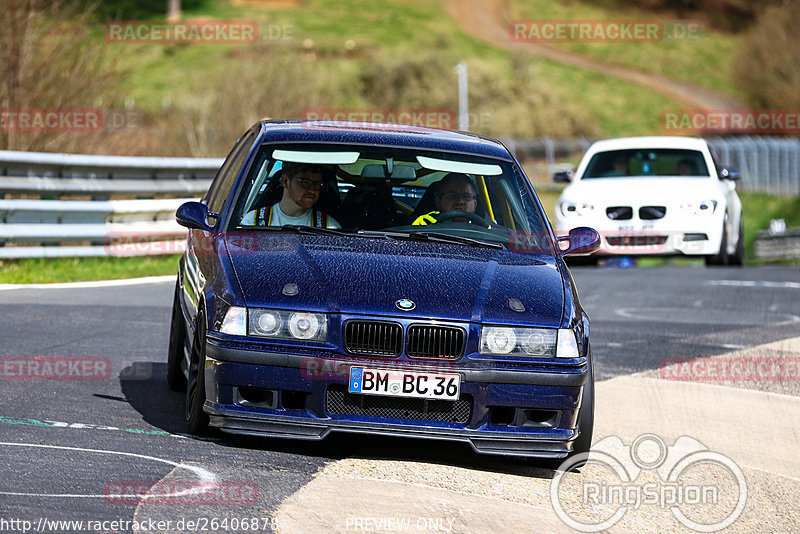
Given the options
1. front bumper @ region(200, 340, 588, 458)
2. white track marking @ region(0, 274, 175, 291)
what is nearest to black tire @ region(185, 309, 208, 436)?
front bumper @ region(200, 340, 588, 458)

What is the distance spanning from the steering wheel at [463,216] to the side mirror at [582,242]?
0.45 metres

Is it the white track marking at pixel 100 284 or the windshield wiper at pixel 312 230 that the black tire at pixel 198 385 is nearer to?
the windshield wiper at pixel 312 230

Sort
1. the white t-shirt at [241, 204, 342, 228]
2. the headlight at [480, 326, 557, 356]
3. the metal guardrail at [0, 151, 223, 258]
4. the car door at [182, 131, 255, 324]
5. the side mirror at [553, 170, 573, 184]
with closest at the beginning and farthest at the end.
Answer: the headlight at [480, 326, 557, 356] < the car door at [182, 131, 255, 324] < the white t-shirt at [241, 204, 342, 228] < the metal guardrail at [0, 151, 223, 258] < the side mirror at [553, 170, 573, 184]

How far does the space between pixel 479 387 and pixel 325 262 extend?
96 centimetres

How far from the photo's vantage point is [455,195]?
738 cm

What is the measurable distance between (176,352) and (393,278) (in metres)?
2.04

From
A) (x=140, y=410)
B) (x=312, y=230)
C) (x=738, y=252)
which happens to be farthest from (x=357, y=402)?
(x=738, y=252)

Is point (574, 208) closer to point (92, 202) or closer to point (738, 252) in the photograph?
point (738, 252)

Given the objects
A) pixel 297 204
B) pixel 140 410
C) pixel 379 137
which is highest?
pixel 379 137

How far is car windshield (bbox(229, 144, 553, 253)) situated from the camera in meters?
7.09

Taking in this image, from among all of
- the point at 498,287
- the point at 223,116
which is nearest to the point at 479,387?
the point at 498,287

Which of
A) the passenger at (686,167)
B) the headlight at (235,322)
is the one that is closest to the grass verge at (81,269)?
the passenger at (686,167)

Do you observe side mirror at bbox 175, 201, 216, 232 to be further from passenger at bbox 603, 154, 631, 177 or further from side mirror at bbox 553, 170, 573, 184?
passenger at bbox 603, 154, 631, 177

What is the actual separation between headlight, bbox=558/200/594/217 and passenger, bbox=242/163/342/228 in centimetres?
1010
